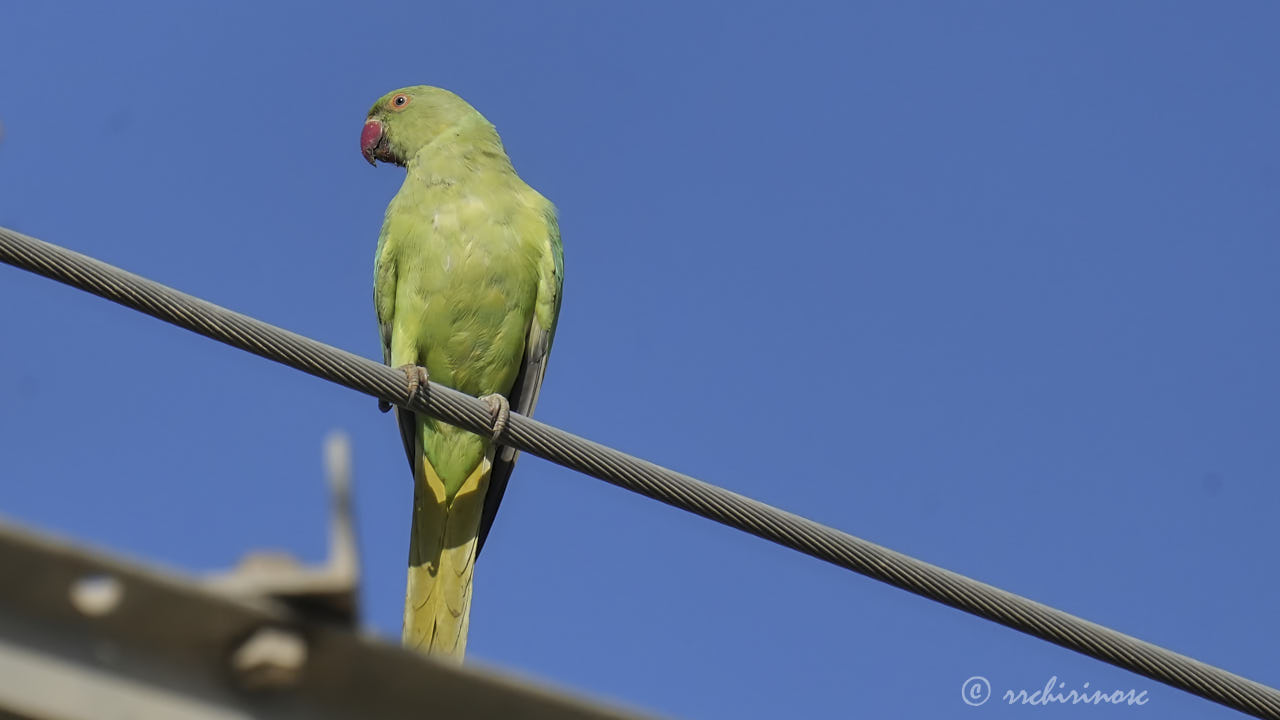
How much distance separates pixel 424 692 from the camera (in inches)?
78.2

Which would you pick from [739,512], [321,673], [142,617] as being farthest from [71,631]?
[739,512]

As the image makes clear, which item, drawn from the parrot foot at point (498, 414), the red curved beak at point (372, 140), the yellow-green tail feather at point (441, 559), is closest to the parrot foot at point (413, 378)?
the parrot foot at point (498, 414)

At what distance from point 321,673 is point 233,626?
164mm

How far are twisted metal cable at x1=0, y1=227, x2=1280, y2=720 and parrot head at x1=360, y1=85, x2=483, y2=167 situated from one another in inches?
157

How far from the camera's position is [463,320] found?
632 centimetres

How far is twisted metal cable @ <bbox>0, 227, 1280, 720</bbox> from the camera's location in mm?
3475

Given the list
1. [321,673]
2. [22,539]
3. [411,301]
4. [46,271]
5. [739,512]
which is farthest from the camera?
[411,301]

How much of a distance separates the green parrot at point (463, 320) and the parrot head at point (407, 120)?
35.7 inches

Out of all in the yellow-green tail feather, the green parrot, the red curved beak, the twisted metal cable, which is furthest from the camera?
the red curved beak

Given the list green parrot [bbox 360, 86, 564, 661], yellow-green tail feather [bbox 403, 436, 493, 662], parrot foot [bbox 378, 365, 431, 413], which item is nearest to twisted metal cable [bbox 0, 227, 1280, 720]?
parrot foot [bbox 378, 365, 431, 413]

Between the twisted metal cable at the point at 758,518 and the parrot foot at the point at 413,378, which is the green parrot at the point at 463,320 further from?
the twisted metal cable at the point at 758,518

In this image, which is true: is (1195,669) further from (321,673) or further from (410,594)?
A: (410,594)

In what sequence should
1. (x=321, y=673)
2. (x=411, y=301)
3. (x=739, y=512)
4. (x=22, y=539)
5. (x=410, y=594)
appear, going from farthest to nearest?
1. (x=411, y=301)
2. (x=410, y=594)
3. (x=739, y=512)
4. (x=321, y=673)
5. (x=22, y=539)

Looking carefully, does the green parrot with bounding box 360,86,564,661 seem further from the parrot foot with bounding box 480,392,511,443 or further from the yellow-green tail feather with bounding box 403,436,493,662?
the parrot foot with bounding box 480,392,511,443
